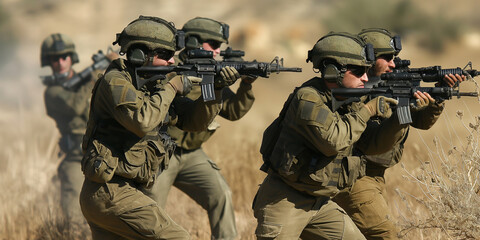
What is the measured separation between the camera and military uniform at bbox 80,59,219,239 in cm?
553

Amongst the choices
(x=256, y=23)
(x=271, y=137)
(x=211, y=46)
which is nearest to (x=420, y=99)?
(x=271, y=137)

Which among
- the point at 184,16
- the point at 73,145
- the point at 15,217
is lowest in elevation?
the point at 15,217

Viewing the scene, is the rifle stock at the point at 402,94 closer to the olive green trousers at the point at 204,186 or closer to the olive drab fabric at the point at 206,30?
the olive green trousers at the point at 204,186

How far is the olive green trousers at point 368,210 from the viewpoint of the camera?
6.45 metres

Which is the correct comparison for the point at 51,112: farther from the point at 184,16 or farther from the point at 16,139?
the point at 184,16

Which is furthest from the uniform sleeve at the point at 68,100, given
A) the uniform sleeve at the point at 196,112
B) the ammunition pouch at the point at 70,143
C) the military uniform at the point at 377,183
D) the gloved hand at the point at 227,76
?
the gloved hand at the point at 227,76

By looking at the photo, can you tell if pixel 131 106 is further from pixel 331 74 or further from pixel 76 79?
pixel 76 79

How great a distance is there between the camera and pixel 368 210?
21.3 feet

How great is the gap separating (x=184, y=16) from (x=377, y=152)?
19527 mm

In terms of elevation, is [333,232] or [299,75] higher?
[299,75]

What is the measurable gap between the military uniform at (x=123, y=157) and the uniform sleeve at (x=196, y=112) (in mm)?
330

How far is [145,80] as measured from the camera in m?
5.89

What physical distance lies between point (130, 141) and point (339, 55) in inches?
60.1

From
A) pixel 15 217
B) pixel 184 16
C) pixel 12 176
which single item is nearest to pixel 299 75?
pixel 184 16
